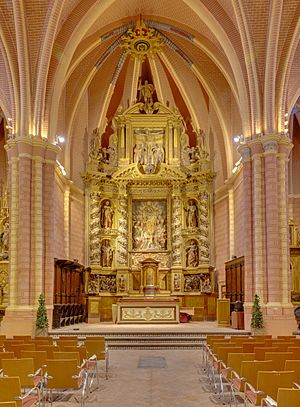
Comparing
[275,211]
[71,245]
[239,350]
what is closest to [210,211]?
[71,245]

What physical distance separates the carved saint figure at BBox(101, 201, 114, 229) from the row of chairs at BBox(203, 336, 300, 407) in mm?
17336

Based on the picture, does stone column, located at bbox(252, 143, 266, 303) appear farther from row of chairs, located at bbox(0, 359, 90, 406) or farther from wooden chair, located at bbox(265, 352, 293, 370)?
row of chairs, located at bbox(0, 359, 90, 406)

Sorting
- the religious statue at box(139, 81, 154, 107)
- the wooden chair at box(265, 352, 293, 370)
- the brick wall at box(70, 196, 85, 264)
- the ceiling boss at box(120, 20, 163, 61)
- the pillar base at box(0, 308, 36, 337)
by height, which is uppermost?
the ceiling boss at box(120, 20, 163, 61)

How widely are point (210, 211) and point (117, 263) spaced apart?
5.29 m

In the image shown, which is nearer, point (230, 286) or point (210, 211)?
point (230, 286)

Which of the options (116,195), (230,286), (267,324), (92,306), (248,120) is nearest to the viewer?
(267,324)

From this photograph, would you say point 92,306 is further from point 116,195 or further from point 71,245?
point 116,195

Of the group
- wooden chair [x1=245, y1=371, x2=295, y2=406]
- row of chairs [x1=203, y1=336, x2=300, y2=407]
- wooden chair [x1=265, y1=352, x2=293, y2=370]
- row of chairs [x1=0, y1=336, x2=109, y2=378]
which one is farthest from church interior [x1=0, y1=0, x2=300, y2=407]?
wooden chair [x1=245, y1=371, x2=295, y2=406]

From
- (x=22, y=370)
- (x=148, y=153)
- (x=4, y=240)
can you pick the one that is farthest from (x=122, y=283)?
(x=22, y=370)

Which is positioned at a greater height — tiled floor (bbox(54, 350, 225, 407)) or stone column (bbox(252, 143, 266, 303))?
stone column (bbox(252, 143, 266, 303))

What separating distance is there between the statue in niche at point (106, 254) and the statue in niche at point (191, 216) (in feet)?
13.4

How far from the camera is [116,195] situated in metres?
30.0

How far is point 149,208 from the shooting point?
3019 cm

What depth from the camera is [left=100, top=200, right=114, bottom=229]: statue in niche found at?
29609 millimetres
